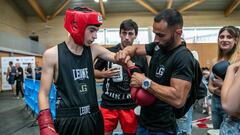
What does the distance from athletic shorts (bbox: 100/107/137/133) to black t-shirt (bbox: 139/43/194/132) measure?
23.5 inches

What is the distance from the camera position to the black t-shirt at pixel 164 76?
184 centimetres

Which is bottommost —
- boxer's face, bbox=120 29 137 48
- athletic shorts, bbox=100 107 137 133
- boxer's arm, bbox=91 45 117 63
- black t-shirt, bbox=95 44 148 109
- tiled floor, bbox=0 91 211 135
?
tiled floor, bbox=0 91 211 135

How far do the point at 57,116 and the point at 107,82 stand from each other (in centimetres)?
98

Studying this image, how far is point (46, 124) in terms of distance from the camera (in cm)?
172

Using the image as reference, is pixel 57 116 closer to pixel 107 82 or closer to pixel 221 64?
pixel 107 82

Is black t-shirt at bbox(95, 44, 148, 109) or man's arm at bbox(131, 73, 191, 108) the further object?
black t-shirt at bbox(95, 44, 148, 109)

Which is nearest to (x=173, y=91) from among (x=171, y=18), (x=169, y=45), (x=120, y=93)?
(x=169, y=45)

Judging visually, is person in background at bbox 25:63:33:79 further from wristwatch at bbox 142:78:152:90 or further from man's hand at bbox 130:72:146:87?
wristwatch at bbox 142:78:152:90

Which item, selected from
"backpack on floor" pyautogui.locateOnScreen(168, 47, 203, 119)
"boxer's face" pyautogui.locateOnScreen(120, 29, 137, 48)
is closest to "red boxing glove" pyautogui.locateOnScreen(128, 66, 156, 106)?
"backpack on floor" pyautogui.locateOnScreen(168, 47, 203, 119)

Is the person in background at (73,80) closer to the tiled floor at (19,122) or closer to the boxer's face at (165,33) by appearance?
the boxer's face at (165,33)

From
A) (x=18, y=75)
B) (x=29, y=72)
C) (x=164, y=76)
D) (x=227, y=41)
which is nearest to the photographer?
(x=164, y=76)

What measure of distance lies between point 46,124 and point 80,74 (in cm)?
44

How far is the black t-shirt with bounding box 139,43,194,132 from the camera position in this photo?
6.04ft

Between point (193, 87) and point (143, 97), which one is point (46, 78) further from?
point (193, 87)
